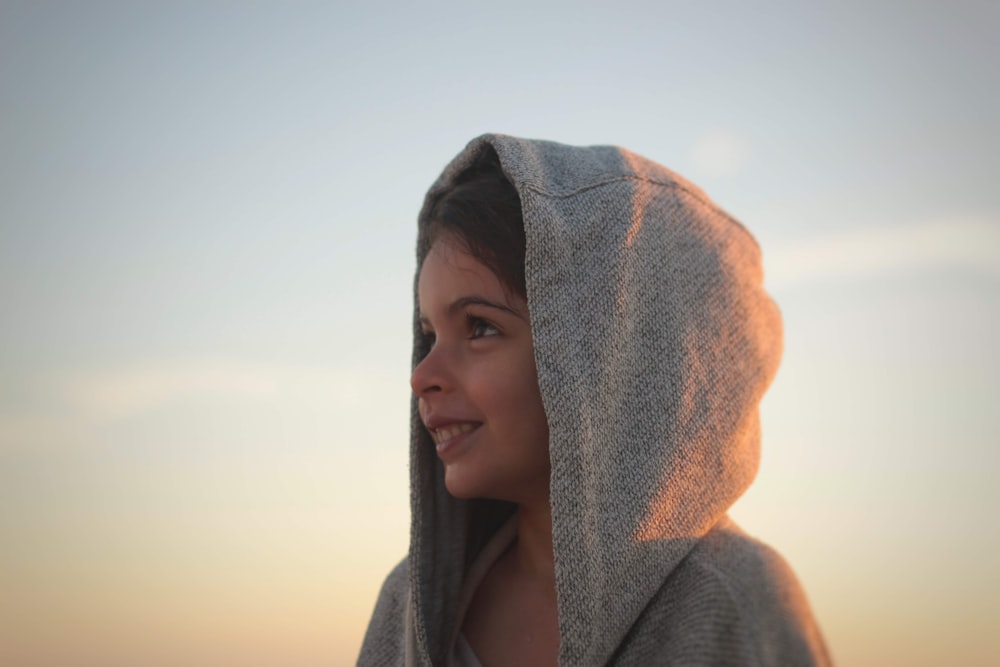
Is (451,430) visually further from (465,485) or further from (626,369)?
(626,369)

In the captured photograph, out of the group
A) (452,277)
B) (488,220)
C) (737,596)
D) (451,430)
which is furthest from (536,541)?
(488,220)

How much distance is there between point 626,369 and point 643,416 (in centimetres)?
13

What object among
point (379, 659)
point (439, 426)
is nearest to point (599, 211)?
point (439, 426)

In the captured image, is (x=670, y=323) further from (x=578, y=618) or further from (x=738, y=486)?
(x=578, y=618)

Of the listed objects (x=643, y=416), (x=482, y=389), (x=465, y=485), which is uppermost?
(x=482, y=389)

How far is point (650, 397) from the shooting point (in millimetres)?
2412

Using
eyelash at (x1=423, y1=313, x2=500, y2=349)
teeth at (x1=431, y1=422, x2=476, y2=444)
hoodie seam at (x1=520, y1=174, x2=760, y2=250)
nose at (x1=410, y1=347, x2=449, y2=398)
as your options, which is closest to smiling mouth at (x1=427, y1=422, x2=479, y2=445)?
teeth at (x1=431, y1=422, x2=476, y2=444)

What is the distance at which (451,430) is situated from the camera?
2.56m

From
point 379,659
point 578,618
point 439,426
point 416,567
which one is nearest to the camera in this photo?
point 578,618

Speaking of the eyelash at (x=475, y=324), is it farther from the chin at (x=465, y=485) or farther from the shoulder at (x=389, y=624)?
the shoulder at (x=389, y=624)

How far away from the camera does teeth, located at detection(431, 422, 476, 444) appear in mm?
2535

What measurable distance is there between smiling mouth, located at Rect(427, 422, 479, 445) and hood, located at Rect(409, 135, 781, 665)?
317 mm

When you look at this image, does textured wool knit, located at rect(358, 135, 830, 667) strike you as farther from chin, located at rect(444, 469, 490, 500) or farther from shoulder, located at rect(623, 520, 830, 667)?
chin, located at rect(444, 469, 490, 500)

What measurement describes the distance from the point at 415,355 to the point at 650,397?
2.78ft
